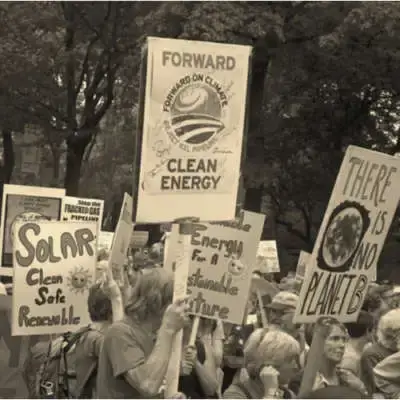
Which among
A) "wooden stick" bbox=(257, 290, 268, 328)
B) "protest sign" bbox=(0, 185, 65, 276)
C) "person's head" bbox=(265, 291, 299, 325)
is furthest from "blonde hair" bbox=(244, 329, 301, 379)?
"protest sign" bbox=(0, 185, 65, 276)

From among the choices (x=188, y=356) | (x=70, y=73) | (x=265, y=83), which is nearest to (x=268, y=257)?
(x=188, y=356)

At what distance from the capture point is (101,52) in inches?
1234

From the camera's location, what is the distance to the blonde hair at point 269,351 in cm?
479

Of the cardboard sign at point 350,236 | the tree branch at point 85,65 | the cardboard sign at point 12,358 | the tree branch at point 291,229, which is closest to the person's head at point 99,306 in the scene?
the cardboard sign at point 350,236

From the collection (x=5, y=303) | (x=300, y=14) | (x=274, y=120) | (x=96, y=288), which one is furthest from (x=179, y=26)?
(x=96, y=288)

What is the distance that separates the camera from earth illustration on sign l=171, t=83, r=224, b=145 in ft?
16.0

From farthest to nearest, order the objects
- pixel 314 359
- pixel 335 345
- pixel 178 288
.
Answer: pixel 335 345
pixel 314 359
pixel 178 288

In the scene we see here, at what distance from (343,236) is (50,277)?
232cm

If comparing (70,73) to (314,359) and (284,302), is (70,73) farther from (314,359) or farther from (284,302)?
(314,359)

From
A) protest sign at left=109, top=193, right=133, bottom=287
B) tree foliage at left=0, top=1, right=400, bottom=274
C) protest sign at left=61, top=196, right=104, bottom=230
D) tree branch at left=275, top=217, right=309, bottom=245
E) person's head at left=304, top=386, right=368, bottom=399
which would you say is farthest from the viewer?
tree branch at left=275, top=217, right=309, bottom=245

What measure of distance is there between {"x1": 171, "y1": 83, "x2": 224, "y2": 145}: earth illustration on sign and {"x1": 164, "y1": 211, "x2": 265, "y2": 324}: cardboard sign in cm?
239

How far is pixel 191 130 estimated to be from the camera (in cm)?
493

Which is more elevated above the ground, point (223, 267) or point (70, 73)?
point (70, 73)

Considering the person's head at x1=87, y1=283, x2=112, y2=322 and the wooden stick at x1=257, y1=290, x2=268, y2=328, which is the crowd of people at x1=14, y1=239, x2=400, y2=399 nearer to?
the person's head at x1=87, y1=283, x2=112, y2=322
